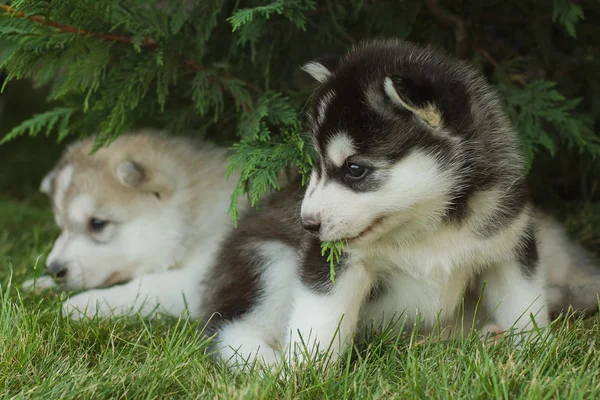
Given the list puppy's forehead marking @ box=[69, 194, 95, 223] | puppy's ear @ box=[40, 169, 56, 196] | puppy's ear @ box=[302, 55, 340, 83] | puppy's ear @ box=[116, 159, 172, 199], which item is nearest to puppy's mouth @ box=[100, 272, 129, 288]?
puppy's forehead marking @ box=[69, 194, 95, 223]

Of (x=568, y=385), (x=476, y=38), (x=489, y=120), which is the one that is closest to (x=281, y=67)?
(x=476, y=38)

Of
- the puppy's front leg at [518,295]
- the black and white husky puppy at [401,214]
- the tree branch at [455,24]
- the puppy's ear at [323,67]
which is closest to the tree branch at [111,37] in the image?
the puppy's ear at [323,67]

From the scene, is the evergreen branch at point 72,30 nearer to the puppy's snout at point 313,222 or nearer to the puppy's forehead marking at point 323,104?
the puppy's forehead marking at point 323,104

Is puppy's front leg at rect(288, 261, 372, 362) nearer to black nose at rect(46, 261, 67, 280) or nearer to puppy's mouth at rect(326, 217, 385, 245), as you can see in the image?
puppy's mouth at rect(326, 217, 385, 245)

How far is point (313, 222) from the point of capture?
8.90ft

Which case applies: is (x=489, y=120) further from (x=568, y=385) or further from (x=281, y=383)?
(x=281, y=383)

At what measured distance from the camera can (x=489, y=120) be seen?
3.04 m

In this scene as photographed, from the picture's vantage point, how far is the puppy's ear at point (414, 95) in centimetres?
256

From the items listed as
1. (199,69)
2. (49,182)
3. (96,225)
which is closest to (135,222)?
(96,225)

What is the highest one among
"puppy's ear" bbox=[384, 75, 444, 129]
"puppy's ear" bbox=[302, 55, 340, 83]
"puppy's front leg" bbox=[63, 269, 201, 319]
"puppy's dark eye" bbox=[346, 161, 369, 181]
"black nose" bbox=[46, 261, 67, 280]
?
Result: "puppy's ear" bbox=[384, 75, 444, 129]

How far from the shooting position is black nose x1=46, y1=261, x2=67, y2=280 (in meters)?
4.27

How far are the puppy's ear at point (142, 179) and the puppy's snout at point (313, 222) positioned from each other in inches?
74.4

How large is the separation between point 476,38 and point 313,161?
5.49ft

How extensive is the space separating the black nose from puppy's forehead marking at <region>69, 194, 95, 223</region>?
Result: 31 centimetres
